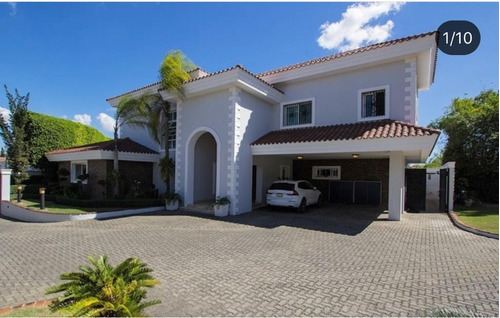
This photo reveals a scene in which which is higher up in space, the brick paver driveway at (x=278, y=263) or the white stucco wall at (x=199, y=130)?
the white stucco wall at (x=199, y=130)

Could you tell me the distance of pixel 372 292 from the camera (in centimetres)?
441

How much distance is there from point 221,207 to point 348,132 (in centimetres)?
646

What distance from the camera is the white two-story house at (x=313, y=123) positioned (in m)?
10.7

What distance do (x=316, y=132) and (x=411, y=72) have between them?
463 centimetres

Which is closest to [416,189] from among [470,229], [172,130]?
[470,229]

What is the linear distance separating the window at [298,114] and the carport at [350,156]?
0.63 m

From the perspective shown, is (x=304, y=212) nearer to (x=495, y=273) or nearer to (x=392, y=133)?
(x=392, y=133)

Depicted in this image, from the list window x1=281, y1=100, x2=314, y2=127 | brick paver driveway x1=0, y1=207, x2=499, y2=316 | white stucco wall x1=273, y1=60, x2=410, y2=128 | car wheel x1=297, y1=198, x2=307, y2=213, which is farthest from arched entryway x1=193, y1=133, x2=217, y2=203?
car wheel x1=297, y1=198, x2=307, y2=213

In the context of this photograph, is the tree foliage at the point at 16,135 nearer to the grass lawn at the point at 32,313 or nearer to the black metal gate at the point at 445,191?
the grass lawn at the point at 32,313

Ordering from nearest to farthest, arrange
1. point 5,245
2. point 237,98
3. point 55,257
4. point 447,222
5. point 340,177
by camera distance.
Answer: point 55,257
point 5,245
point 447,222
point 237,98
point 340,177

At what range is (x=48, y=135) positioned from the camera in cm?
1895

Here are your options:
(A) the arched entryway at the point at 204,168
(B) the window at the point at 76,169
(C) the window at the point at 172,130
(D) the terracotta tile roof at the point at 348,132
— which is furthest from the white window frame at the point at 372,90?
(B) the window at the point at 76,169

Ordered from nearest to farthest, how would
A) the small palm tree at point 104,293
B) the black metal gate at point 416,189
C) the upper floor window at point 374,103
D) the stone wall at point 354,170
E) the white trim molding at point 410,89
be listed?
the small palm tree at point 104,293, the white trim molding at point 410,89, the upper floor window at point 374,103, the black metal gate at point 416,189, the stone wall at point 354,170

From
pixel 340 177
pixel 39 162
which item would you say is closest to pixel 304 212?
pixel 340 177
